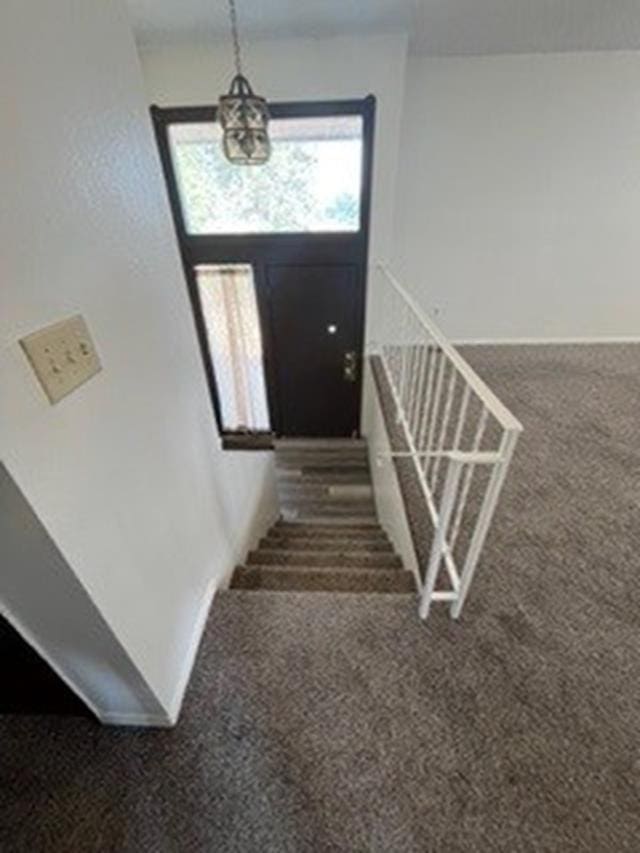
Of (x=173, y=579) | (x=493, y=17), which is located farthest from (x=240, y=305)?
(x=173, y=579)

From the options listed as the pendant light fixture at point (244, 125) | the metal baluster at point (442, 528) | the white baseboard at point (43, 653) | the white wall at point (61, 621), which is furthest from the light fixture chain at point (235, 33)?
the white baseboard at point (43, 653)

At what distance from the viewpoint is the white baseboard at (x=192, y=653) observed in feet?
4.11

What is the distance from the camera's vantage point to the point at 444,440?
1.98 m

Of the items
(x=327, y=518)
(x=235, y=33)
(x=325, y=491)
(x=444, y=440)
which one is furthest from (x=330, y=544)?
(x=235, y=33)

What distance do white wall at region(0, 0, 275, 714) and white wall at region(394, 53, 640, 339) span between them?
2921mm

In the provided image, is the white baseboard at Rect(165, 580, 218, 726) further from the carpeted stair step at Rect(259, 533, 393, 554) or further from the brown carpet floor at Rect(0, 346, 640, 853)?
the carpeted stair step at Rect(259, 533, 393, 554)

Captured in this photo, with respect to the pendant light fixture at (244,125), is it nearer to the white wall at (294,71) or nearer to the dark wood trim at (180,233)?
the dark wood trim at (180,233)

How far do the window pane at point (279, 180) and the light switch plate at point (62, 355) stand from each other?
9.48 feet

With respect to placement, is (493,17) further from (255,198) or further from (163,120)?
(163,120)

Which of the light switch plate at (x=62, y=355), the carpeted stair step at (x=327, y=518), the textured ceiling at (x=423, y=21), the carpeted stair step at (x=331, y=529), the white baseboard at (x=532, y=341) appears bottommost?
the carpeted stair step at (x=327, y=518)

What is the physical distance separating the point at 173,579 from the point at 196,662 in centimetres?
35

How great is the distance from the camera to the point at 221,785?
113 centimetres

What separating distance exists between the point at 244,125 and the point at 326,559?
89.9 inches

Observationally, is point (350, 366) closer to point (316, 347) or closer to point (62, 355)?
point (316, 347)
